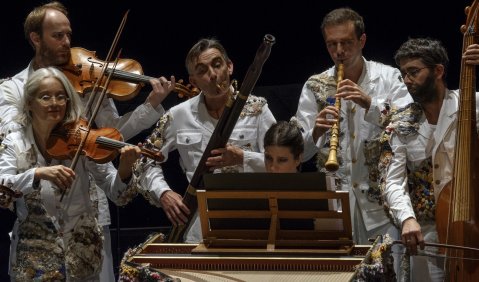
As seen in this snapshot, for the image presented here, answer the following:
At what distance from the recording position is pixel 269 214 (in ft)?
9.52

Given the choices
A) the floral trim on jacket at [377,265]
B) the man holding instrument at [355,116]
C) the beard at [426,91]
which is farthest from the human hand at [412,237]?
the man holding instrument at [355,116]

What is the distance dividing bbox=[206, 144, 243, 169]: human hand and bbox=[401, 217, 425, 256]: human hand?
2.63 ft

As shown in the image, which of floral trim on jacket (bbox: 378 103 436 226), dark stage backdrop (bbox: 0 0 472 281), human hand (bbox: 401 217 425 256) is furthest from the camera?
dark stage backdrop (bbox: 0 0 472 281)

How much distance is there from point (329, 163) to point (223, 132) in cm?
47

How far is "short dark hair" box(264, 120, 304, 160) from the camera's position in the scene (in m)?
3.46

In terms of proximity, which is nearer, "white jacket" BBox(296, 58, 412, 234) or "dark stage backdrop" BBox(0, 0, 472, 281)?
"white jacket" BBox(296, 58, 412, 234)

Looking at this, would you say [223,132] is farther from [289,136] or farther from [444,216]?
[444,216]

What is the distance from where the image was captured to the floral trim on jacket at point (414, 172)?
10.5ft

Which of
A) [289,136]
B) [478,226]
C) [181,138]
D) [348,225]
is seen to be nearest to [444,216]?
[478,226]

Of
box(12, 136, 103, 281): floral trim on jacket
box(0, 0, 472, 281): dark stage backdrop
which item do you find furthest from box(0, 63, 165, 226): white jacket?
box(0, 0, 472, 281): dark stage backdrop

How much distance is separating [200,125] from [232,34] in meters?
1.32

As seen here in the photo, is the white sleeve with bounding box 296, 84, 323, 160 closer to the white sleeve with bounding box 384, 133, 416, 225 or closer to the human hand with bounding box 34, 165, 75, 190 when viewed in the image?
the white sleeve with bounding box 384, 133, 416, 225

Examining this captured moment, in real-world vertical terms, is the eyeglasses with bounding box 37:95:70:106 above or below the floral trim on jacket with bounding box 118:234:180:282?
above

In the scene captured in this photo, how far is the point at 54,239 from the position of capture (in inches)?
A: 131
